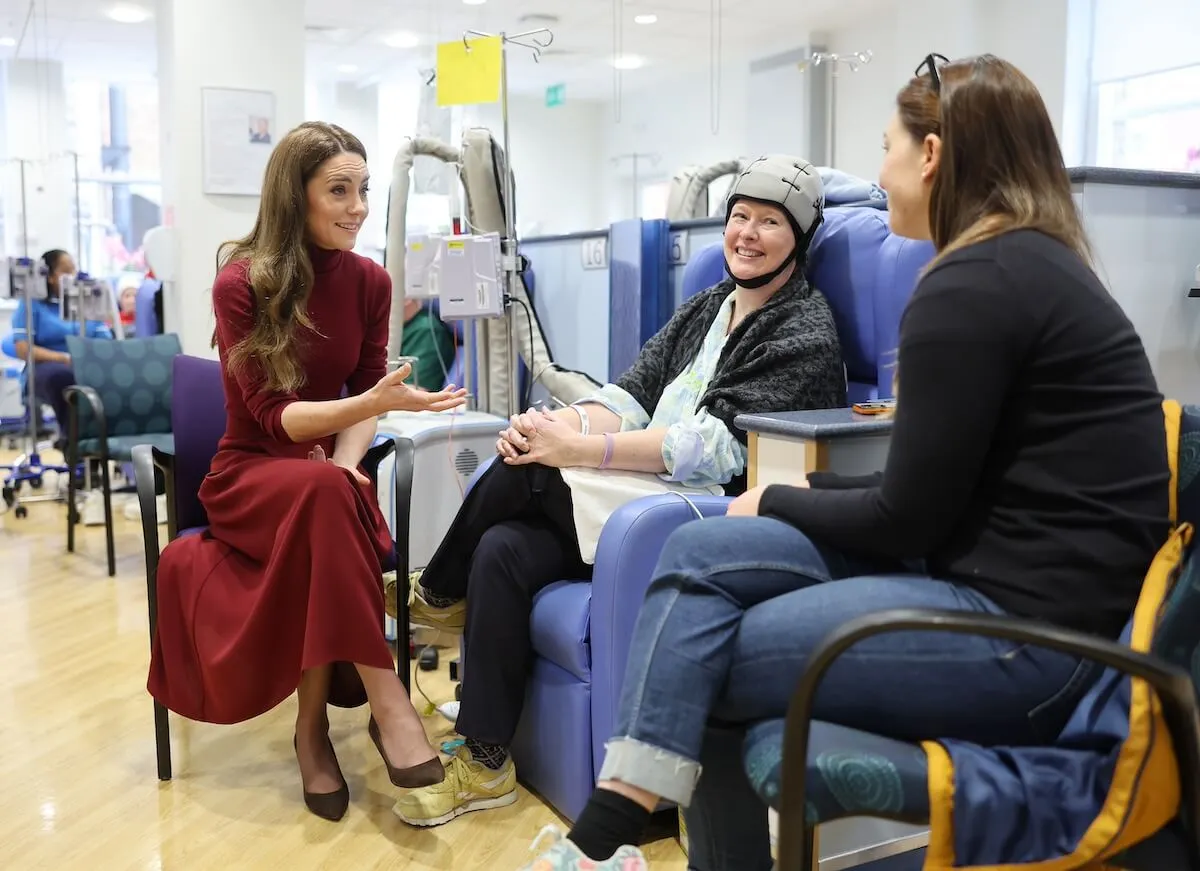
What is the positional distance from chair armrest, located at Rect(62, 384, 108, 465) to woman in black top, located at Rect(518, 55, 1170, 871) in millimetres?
3270

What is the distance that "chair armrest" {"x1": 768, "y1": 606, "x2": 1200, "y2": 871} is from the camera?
1.00 m

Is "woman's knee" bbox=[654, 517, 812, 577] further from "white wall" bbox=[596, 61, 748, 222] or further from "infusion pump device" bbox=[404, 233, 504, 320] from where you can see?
"white wall" bbox=[596, 61, 748, 222]

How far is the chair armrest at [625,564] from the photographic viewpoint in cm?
181

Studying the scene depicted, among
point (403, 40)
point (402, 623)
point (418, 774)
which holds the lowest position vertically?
point (418, 774)

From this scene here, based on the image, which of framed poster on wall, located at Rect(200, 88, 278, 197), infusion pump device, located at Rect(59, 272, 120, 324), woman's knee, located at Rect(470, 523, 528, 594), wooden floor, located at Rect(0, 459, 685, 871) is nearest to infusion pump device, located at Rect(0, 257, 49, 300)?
infusion pump device, located at Rect(59, 272, 120, 324)

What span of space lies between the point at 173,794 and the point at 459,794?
605 mm

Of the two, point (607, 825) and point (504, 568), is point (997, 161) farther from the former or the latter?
point (504, 568)

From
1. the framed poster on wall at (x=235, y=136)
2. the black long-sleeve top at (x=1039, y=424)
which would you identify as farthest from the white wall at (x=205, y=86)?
the black long-sleeve top at (x=1039, y=424)

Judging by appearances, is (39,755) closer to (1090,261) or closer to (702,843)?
(702,843)

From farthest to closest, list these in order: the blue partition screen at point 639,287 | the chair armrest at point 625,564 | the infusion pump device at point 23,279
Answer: the infusion pump device at point 23,279
the blue partition screen at point 639,287
the chair armrest at point 625,564

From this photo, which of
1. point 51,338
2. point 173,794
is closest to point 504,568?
point 173,794

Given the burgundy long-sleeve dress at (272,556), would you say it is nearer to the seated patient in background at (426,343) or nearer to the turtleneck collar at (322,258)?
the turtleneck collar at (322,258)

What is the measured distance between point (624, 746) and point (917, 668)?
34cm

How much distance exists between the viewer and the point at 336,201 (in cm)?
222
